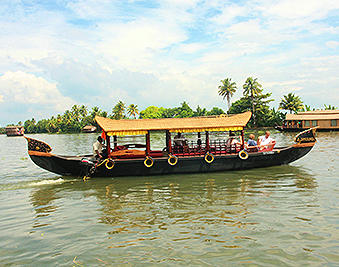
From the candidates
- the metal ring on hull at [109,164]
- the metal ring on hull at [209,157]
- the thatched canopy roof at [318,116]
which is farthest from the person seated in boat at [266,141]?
the thatched canopy roof at [318,116]

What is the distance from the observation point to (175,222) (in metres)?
6.09

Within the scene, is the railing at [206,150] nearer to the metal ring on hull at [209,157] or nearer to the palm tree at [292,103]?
the metal ring on hull at [209,157]

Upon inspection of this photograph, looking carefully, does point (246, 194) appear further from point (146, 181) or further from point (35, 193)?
point (35, 193)

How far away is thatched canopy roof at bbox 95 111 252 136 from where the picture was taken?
10.7m

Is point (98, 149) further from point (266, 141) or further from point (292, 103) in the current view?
point (292, 103)

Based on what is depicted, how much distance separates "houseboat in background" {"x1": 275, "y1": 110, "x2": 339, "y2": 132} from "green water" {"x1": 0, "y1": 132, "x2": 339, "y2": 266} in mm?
35148

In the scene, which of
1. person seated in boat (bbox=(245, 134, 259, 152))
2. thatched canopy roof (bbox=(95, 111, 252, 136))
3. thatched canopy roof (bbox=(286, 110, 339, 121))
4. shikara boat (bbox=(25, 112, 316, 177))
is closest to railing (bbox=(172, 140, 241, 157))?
shikara boat (bbox=(25, 112, 316, 177))

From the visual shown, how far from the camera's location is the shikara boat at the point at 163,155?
10805mm

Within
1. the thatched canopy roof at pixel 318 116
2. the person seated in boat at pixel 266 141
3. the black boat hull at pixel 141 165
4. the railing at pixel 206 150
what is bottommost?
the black boat hull at pixel 141 165

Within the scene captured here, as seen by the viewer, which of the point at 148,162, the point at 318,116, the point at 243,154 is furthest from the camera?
the point at 318,116

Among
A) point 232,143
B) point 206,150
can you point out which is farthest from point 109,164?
point 232,143

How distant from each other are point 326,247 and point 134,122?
27.3 ft

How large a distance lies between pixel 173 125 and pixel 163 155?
1574mm

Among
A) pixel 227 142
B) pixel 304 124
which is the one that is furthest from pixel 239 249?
pixel 304 124
